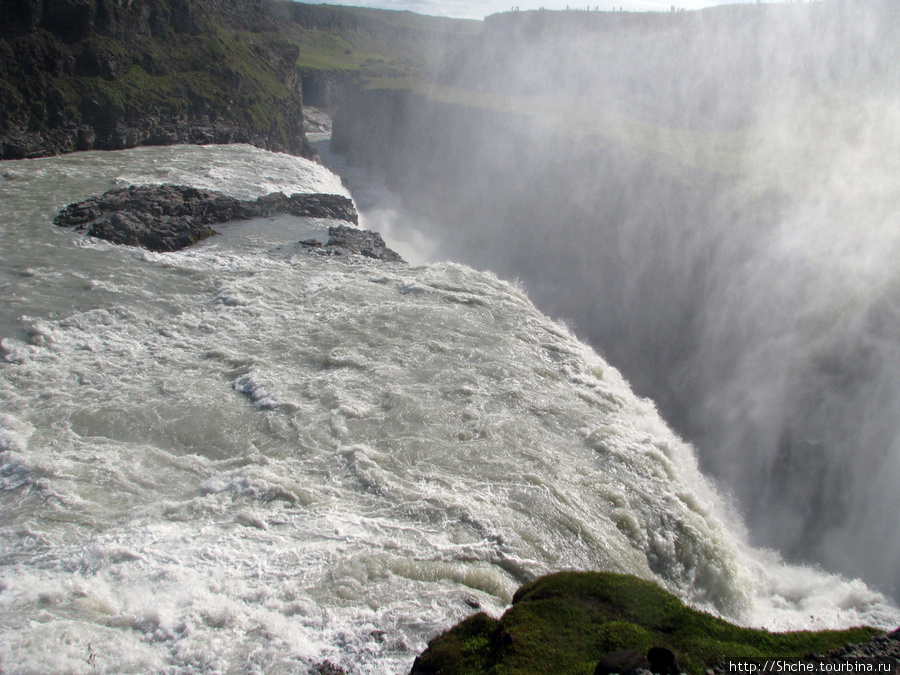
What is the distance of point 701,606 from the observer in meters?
8.42

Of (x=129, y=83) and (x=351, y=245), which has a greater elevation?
(x=129, y=83)

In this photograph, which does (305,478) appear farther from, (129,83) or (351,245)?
(129,83)

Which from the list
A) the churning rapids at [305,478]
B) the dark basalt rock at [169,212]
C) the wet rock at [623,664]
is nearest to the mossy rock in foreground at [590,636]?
the wet rock at [623,664]

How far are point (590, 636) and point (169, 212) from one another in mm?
19795

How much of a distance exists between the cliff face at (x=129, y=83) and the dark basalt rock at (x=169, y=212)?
8.75 m

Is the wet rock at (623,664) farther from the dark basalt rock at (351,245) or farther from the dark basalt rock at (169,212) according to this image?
the dark basalt rock at (169,212)

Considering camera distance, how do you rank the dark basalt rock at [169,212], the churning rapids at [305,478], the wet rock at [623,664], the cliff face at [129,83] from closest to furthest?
the wet rock at [623,664] < the churning rapids at [305,478] < the dark basalt rock at [169,212] < the cliff face at [129,83]

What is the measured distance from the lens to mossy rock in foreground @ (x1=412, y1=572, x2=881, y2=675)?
5262mm

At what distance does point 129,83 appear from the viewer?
A: 31.2 m

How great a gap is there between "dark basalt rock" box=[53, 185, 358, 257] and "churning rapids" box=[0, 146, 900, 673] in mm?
1853

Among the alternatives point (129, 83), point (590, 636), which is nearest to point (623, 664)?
point (590, 636)

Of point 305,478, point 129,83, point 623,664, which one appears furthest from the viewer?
point 129,83

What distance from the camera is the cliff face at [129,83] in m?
26.4

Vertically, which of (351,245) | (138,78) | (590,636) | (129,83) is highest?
(138,78)
